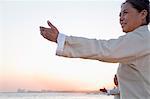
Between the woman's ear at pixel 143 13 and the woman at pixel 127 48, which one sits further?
the woman's ear at pixel 143 13

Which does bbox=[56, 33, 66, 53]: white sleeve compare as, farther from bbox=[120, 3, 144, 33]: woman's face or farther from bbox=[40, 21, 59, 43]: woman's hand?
bbox=[120, 3, 144, 33]: woman's face

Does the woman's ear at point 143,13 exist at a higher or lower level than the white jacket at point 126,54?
higher

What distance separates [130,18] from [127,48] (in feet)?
1.06

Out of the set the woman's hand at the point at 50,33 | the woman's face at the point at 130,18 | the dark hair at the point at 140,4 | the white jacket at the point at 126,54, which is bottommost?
the white jacket at the point at 126,54

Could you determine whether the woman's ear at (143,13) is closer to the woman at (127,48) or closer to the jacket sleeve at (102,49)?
the woman at (127,48)

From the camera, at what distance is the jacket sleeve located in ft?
9.25

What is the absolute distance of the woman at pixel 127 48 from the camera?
9.27ft

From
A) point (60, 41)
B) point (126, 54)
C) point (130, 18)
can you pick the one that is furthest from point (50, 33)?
point (130, 18)

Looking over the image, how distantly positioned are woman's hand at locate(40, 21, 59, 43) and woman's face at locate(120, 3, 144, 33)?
548 mm

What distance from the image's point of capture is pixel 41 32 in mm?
2805

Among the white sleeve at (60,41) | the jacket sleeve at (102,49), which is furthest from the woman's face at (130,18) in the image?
the white sleeve at (60,41)

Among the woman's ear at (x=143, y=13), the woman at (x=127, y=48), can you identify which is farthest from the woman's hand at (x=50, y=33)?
the woman's ear at (x=143, y=13)

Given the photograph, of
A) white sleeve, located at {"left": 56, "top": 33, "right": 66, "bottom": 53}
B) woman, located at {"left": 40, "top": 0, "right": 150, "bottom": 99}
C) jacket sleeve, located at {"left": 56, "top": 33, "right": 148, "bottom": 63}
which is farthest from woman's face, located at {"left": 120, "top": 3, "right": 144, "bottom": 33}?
white sleeve, located at {"left": 56, "top": 33, "right": 66, "bottom": 53}

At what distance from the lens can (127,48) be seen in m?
2.88
